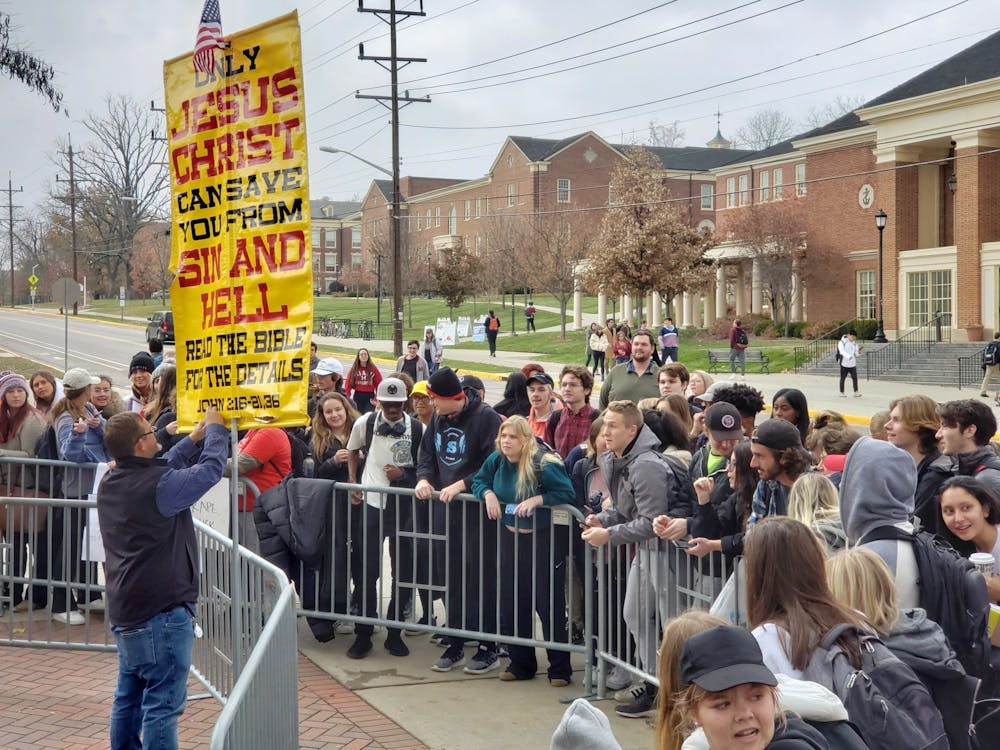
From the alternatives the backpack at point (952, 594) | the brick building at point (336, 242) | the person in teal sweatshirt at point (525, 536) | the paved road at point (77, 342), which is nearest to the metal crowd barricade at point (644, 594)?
the person in teal sweatshirt at point (525, 536)

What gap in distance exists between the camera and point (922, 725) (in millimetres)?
3477

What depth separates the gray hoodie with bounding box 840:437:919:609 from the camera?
4445 millimetres

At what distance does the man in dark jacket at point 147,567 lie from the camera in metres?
5.36

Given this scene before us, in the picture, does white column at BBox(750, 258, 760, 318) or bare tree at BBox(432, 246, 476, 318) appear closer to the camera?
white column at BBox(750, 258, 760, 318)

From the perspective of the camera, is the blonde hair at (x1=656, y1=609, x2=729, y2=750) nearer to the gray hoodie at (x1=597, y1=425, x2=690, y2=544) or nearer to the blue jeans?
the blue jeans

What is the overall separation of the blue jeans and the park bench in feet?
110

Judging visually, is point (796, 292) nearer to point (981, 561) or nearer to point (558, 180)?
point (558, 180)

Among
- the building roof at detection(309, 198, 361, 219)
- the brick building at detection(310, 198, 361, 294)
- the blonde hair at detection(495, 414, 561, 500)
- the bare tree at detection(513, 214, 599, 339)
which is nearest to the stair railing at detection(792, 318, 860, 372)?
the bare tree at detection(513, 214, 599, 339)

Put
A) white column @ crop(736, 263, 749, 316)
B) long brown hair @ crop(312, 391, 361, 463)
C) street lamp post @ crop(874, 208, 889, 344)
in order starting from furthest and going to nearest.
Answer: white column @ crop(736, 263, 749, 316)
street lamp post @ crop(874, 208, 889, 344)
long brown hair @ crop(312, 391, 361, 463)

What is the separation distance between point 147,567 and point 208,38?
8.45ft

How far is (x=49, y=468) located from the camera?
905 cm

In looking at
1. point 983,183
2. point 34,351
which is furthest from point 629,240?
point 34,351

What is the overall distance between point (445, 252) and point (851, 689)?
57.8m

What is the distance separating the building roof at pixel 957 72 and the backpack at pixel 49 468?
37136 millimetres
